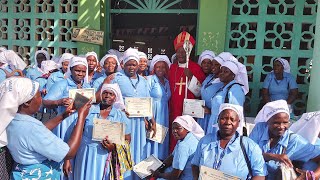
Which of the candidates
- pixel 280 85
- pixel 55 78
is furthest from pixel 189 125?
pixel 280 85

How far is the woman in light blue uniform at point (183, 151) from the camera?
11.2ft

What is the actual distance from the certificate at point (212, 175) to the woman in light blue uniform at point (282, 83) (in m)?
3.75

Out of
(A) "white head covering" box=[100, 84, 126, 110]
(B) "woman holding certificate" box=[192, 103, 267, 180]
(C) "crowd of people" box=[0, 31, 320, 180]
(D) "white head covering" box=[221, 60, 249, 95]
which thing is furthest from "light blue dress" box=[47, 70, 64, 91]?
(B) "woman holding certificate" box=[192, 103, 267, 180]

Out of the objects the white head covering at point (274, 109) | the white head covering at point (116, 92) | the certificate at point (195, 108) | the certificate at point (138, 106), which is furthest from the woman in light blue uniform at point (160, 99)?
the white head covering at point (274, 109)

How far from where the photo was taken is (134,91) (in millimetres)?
4797

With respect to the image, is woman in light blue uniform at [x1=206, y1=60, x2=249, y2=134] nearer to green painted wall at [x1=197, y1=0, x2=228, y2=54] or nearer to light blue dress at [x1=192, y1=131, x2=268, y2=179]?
light blue dress at [x1=192, y1=131, x2=268, y2=179]

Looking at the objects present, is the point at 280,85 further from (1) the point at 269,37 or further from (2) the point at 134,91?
(2) the point at 134,91

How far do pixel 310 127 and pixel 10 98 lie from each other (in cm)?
273

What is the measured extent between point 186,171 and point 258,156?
3.08 ft

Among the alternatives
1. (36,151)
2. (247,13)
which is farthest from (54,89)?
(247,13)

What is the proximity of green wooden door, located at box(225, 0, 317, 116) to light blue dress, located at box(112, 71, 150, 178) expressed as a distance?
2.75 metres

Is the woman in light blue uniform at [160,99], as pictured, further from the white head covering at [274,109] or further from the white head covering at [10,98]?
the white head covering at [10,98]

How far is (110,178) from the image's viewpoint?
149 inches

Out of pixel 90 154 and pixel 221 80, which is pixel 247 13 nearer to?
pixel 221 80
